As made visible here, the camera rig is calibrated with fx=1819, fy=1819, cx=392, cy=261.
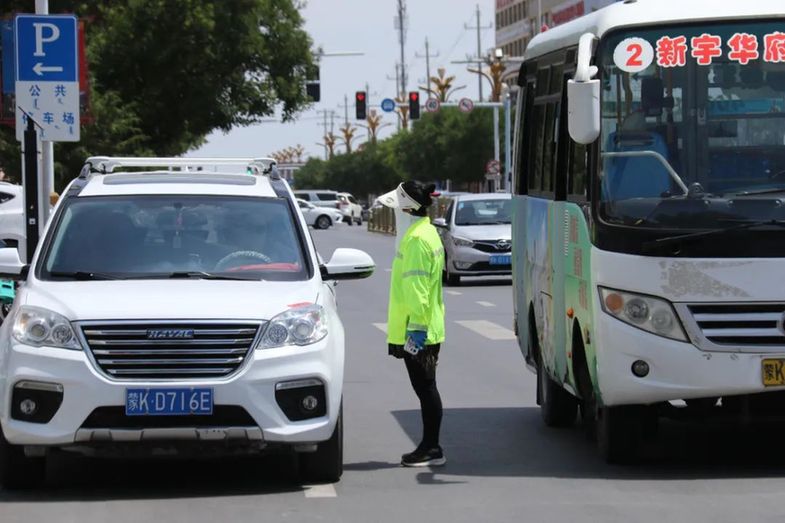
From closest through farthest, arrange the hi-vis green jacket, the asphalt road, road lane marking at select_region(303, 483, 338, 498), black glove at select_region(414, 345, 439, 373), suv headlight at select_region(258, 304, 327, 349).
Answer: the asphalt road
suv headlight at select_region(258, 304, 327, 349)
road lane marking at select_region(303, 483, 338, 498)
the hi-vis green jacket
black glove at select_region(414, 345, 439, 373)

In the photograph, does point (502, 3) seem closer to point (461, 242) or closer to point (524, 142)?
point (461, 242)

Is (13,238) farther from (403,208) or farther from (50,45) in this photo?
(403,208)

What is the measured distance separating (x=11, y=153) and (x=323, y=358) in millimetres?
35324

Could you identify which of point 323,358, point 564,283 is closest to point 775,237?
point 564,283

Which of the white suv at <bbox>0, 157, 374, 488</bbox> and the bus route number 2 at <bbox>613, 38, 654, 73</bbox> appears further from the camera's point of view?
the bus route number 2 at <bbox>613, 38, 654, 73</bbox>

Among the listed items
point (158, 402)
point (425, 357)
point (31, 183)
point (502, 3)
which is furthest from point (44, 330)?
point (502, 3)

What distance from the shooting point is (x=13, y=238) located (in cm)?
2984

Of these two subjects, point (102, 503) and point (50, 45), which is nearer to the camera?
point (102, 503)

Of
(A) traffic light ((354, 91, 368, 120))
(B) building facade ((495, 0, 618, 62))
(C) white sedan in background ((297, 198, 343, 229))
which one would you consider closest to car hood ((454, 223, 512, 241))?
(A) traffic light ((354, 91, 368, 120))

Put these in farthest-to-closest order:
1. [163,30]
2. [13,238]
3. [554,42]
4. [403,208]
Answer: [163,30], [13,238], [554,42], [403,208]

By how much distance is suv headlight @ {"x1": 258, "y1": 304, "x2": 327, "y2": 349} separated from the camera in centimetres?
938

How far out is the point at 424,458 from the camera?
10641 mm

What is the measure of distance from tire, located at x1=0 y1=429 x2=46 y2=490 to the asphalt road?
0.10 metres

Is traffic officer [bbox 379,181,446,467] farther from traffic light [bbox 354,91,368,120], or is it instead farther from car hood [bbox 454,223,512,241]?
traffic light [bbox 354,91,368,120]
